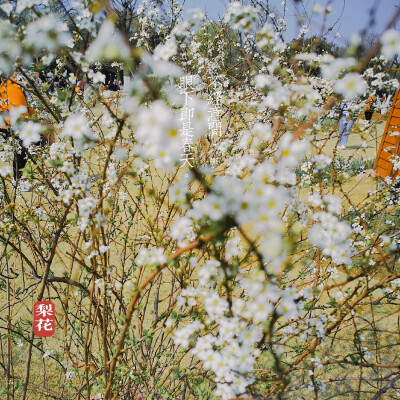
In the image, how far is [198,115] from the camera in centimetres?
94

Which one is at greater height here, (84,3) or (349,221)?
(349,221)

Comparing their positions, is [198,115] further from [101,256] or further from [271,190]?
[101,256]

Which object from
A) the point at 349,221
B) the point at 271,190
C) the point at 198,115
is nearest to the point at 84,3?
the point at 198,115

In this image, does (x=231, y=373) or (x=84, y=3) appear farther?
(x=84, y=3)

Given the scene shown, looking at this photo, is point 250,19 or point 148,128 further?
point 250,19

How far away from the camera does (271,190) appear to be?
0.66 meters

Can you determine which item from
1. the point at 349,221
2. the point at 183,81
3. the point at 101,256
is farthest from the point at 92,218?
the point at 349,221

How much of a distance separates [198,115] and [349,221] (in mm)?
4057

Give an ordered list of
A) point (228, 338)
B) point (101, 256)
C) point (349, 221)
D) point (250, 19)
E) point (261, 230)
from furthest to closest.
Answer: point (349, 221) → point (101, 256) → point (250, 19) → point (228, 338) → point (261, 230)

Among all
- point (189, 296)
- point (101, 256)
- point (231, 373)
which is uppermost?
point (101, 256)

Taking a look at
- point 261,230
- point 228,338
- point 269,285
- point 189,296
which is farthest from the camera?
point 189,296

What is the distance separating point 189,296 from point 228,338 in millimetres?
279

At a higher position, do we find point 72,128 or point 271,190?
point 72,128

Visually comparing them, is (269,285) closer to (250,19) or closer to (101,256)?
(101,256)
